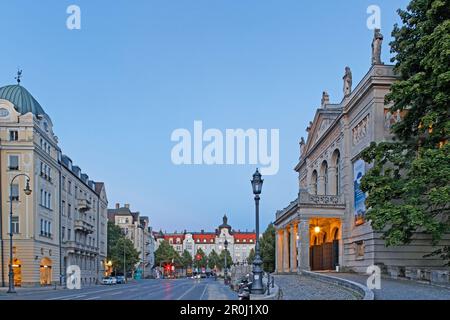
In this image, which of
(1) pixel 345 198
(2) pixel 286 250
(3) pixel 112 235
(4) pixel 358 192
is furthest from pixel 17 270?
(3) pixel 112 235

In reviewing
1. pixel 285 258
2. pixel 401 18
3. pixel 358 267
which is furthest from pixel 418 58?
pixel 285 258

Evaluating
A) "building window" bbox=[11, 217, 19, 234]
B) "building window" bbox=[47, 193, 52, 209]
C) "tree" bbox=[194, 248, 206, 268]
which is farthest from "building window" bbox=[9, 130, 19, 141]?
"tree" bbox=[194, 248, 206, 268]

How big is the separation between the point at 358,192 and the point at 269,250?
45.4 m

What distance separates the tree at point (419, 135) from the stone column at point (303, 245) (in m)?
17.3

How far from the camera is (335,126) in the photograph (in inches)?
1829

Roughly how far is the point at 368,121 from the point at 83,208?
53475mm

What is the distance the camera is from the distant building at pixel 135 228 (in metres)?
133

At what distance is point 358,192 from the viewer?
126ft

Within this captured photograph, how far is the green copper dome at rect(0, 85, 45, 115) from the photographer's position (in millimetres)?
57812

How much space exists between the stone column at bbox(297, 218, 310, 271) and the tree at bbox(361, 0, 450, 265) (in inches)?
681
